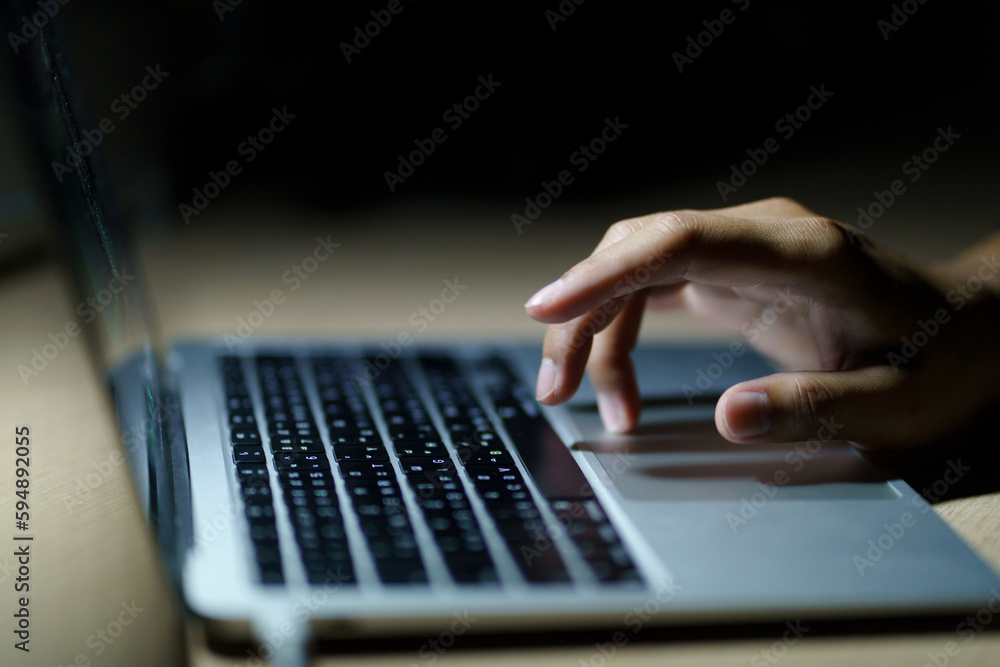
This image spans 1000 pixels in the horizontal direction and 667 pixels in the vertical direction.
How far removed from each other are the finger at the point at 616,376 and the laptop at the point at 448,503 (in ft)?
0.05

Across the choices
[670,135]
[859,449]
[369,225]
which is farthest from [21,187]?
[670,135]

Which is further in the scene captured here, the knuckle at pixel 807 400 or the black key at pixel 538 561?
the knuckle at pixel 807 400

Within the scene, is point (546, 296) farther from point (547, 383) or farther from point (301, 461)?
point (301, 461)

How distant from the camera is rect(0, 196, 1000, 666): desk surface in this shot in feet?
1.37

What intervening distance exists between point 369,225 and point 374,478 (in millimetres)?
730

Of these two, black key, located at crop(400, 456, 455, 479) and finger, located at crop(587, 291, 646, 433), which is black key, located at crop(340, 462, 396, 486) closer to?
black key, located at crop(400, 456, 455, 479)

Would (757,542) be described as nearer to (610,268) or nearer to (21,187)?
(610,268)

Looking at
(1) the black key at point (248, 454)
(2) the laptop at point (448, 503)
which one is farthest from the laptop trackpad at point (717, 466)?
(1) the black key at point (248, 454)

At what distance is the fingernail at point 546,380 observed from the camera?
0.64 metres

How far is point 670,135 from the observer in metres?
1.37

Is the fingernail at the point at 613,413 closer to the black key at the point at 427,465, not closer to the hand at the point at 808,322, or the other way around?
the hand at the point at 808,322

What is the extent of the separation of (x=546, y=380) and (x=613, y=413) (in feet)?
0.19

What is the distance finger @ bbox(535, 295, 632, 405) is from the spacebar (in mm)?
25

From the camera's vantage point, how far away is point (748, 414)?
557 millimetres
